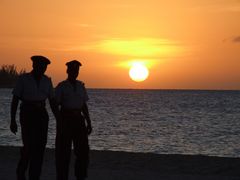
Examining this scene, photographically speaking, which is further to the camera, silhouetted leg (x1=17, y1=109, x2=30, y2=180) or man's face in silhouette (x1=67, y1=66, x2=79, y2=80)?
man's face in silhouette (x1=67, y1=66, x2=79, y2=80)

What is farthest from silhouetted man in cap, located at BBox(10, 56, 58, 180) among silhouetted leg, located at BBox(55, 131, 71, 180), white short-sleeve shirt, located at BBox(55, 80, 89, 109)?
silhouetted leg, located at BBox(55, 131, 71, 180)

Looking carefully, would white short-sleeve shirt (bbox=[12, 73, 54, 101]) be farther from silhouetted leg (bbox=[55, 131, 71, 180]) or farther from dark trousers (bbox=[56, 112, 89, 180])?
silhouetted leg (bbox=[55, 131, 71, 180])

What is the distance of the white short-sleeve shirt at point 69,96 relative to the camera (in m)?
9.34

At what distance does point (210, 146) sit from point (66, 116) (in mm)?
22243

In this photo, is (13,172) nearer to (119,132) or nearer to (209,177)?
(209,177)

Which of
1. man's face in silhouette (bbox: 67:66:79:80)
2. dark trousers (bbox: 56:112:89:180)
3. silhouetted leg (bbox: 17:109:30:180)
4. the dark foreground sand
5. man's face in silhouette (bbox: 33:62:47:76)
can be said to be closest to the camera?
silhouetted leg (bbox: 17:109:30:180)

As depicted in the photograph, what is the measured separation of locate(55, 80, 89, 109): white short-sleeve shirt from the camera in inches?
368

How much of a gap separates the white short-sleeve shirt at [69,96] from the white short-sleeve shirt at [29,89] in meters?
0.34

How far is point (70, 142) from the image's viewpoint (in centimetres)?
943

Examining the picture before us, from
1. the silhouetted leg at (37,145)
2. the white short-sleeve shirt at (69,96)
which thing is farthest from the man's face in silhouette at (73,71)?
the silhouetted leg at (37,145)

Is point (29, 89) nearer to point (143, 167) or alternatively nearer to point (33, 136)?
point (33, 136)

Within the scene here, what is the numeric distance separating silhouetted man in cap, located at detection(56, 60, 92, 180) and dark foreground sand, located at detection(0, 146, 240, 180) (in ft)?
4.37

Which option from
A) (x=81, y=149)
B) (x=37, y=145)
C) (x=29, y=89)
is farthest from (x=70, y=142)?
(x=29, y=89)

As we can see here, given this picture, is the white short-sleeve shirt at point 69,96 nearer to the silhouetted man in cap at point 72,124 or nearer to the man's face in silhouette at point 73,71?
the silhouetted man in cap at point 72,124
